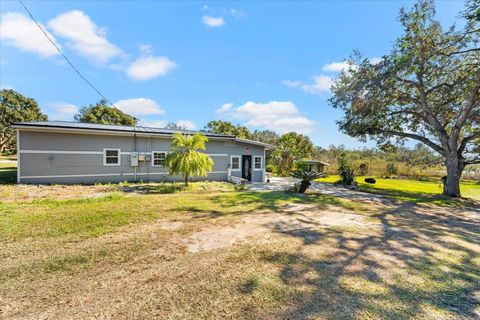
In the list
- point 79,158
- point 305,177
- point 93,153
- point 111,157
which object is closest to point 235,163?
point 305,177

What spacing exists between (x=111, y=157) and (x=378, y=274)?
13592mm

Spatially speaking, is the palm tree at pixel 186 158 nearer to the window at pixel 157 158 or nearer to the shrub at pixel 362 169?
the window at pixel 157 158

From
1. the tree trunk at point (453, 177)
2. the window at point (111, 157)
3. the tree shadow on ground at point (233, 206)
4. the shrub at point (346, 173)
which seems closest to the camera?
the tree shadow on ground at point (233, 206)

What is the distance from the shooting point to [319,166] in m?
28.2

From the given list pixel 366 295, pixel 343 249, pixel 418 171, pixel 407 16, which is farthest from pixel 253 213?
pixel 418 171

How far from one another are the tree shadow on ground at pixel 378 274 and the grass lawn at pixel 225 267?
0.6 inches

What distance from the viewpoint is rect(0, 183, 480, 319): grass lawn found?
8.17ft

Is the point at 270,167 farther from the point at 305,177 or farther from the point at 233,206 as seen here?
the point at 233,206

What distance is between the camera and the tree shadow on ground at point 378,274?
254cm

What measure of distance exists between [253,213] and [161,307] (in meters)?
4.62

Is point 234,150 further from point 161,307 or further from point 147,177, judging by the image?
point 161,307

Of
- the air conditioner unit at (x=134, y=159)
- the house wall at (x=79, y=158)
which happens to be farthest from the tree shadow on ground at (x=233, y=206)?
the house wall at (x=79, y=158)

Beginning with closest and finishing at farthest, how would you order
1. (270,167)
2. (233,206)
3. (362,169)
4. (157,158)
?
(233,206), (157,158), (270,167), (362,169)

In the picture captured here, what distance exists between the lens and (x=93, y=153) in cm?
1242
